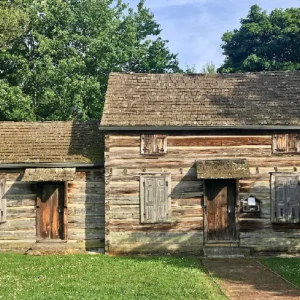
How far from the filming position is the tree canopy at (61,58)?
28.9 metres

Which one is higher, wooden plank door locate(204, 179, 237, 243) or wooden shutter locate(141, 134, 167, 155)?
wooden shutter locate(141, 134, 167, 155)

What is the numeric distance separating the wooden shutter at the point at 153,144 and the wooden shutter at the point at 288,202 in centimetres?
433

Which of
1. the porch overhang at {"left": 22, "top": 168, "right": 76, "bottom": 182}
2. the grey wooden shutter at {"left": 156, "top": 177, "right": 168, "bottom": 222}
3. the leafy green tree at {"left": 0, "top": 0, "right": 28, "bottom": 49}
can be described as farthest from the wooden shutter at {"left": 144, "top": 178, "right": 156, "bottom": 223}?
the leafy green tree at {"left": 0, "top": 0, "right": 28, "bottom": 49}

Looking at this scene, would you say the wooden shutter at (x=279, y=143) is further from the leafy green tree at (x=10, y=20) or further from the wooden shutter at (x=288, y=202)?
the leafy green tree at (x=10, y=20)

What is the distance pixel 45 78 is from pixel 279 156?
17.1 meters

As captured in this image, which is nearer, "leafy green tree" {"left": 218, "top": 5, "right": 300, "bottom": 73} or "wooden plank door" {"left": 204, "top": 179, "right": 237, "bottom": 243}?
"wooden plank door" {"left": 204, "top": 179, "right": 237, "bottom": 243}

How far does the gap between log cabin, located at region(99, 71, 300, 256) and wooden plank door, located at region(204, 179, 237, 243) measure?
0.04 metres

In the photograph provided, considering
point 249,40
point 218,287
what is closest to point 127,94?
point 218,287

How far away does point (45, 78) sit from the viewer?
96.0ft

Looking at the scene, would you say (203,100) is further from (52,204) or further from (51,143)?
(52,204)

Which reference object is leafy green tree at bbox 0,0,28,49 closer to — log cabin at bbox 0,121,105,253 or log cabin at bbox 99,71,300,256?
log cabin at bbox 0,121,105,253

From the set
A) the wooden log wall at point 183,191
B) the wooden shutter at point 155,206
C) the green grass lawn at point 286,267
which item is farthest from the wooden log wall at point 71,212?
the green grass lawn at point 286,267

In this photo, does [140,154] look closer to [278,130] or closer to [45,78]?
[278,130]

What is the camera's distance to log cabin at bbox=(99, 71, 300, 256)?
16844 mm
